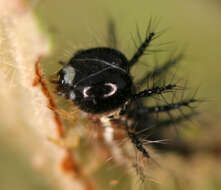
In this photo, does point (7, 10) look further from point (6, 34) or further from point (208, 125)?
point (208, 125)

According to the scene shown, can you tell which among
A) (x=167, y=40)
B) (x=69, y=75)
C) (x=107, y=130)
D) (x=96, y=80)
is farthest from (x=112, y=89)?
(x=167, y=40)

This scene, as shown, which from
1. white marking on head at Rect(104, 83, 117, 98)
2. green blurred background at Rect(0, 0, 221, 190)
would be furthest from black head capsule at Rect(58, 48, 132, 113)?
green blurred background at Rect(0, 0, 221, 190)

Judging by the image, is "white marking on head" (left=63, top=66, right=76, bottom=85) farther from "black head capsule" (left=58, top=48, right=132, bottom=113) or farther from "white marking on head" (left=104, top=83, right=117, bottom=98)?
"white marking on head" (left=104, top=83, right=117, bottom=98)

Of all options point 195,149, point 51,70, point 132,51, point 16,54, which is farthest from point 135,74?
point 195,149

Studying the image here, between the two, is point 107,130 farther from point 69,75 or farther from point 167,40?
point 167,40

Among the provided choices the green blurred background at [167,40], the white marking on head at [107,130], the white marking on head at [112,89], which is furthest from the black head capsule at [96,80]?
the green blurred background at [167,40]
